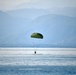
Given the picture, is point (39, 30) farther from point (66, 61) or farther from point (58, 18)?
point (66, 61)

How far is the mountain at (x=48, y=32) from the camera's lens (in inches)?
724

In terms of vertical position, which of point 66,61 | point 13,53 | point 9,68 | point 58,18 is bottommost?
point 13,53

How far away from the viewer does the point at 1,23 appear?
58.4 ft

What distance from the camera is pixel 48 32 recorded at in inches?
726

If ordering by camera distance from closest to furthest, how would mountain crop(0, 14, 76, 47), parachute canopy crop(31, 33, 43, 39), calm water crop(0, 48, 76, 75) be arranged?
calm water crop(0, 48, 76, 75)
parachute canopy crop(31, 33, 43, 39)
mountain crop(0, 14, 76, 47)

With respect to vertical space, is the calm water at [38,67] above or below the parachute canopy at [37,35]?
below

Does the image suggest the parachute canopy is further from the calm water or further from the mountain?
the calm water

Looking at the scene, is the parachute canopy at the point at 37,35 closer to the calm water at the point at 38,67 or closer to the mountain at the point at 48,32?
the mountain at the point at 48,32

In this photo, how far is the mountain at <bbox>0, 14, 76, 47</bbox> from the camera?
60.3ft

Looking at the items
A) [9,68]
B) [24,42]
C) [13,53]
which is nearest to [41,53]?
[13,53]

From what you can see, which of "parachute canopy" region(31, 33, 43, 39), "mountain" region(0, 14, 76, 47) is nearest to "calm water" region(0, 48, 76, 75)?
"mountain" region(0, 14, 76, 47)

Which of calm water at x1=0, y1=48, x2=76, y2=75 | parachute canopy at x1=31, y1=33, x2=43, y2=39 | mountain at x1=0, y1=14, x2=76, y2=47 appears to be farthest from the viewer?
mountain at x1=0, y1=14, x2=76, y2=47

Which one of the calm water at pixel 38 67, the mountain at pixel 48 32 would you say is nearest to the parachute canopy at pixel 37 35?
the mountain at pixel 48 32

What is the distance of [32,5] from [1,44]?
231 centimetres
